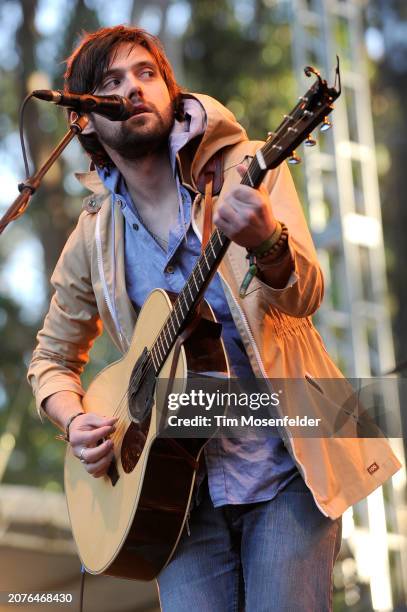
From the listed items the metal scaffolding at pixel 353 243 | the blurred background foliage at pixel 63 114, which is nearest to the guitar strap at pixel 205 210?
the metal scaffolding at pixel 353 243

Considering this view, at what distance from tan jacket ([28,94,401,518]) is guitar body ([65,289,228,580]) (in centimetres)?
9

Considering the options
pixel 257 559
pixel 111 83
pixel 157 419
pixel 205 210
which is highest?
pixel 111 83

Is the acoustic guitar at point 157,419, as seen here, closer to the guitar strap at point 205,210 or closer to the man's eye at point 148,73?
the guitar strap at point 205,210

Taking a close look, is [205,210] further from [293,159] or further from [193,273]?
[293,159]

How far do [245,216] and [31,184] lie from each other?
3.23 ft

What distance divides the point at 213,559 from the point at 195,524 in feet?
0.30

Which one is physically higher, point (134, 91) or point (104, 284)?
point (134, 91)

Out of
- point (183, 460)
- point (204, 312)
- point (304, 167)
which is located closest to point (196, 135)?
point (204, 312)

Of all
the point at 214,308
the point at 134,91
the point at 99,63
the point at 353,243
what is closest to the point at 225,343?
the point at 214,308

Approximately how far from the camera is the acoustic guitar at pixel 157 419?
1968 millimetres

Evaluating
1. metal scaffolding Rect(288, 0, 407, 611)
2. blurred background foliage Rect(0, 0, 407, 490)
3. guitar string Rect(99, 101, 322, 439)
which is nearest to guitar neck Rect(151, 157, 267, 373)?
guitar string Rect(99, 101, 322, 439)

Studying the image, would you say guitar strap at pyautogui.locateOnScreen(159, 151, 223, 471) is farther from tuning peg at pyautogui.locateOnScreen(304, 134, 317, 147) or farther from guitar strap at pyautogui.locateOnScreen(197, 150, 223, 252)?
tuning peg at pyautogui.locateOnScreen(304, 134, 317, 147)

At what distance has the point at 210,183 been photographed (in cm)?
237

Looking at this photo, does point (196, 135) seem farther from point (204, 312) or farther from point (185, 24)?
point (185, 24)
